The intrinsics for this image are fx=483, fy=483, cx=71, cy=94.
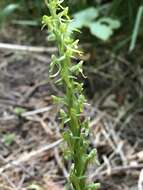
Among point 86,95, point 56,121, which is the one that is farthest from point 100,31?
point 56,121

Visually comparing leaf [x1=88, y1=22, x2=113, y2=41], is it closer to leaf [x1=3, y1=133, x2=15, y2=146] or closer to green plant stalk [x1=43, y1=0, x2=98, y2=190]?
leaf [x1=3, y1=133, x2=15, y2=146]

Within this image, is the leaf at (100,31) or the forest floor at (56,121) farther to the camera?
the leaf at (100,31)

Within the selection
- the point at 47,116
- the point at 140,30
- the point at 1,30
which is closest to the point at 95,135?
the point at 47,116

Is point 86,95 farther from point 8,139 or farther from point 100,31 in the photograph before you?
point 8,139

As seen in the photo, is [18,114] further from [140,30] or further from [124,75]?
[140,30]

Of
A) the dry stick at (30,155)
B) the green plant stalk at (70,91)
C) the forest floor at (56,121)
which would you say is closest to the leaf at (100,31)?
the forest floor at (56,121)

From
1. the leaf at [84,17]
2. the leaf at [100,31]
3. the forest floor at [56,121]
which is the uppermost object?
the leaf at [84,17]

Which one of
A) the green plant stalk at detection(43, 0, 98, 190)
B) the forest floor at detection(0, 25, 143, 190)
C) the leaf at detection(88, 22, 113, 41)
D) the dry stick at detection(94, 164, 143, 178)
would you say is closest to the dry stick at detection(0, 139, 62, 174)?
the forest floor at detection(0, 25, 143, 190)

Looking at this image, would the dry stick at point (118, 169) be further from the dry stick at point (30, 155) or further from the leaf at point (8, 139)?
the leaf at point (8, 139)
